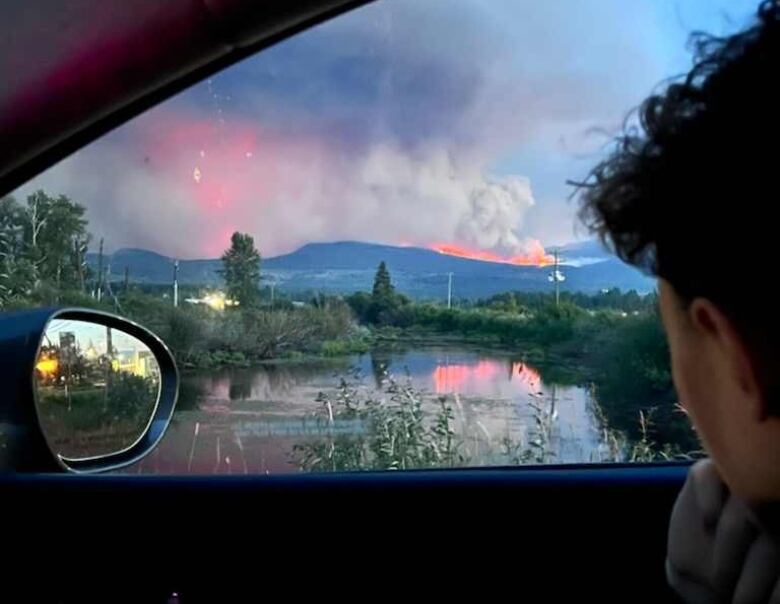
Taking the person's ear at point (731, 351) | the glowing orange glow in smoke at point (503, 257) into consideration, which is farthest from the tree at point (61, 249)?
the person's ear at point (731, 351)

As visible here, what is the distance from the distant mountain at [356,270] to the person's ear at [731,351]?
1189mm

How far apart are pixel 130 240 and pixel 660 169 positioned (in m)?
1.41

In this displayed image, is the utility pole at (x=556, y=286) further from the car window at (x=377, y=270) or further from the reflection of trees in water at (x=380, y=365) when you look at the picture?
the reflection of trees in water at (x=380, y=365)

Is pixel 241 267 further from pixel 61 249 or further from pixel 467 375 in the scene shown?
pixel 467 375

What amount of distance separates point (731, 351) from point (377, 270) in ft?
4.22

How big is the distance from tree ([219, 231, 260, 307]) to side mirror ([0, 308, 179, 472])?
18 centimetres

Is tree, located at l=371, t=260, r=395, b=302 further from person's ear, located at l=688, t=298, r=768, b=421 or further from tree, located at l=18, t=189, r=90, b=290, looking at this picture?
person's ear, located at l=688, t=298, r=768, b=421

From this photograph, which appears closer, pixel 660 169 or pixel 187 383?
pixel 660 169

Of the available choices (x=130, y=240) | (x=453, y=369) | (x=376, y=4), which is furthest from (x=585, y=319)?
(x=130, y=240)

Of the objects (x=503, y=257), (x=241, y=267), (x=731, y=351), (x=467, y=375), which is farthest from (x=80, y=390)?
(x=731, y=351)

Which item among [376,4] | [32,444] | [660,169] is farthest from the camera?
[32,444]

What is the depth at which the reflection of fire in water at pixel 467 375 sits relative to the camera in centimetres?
215

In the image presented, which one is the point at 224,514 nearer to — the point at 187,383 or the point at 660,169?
the point at 187,383

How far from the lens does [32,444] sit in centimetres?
208
